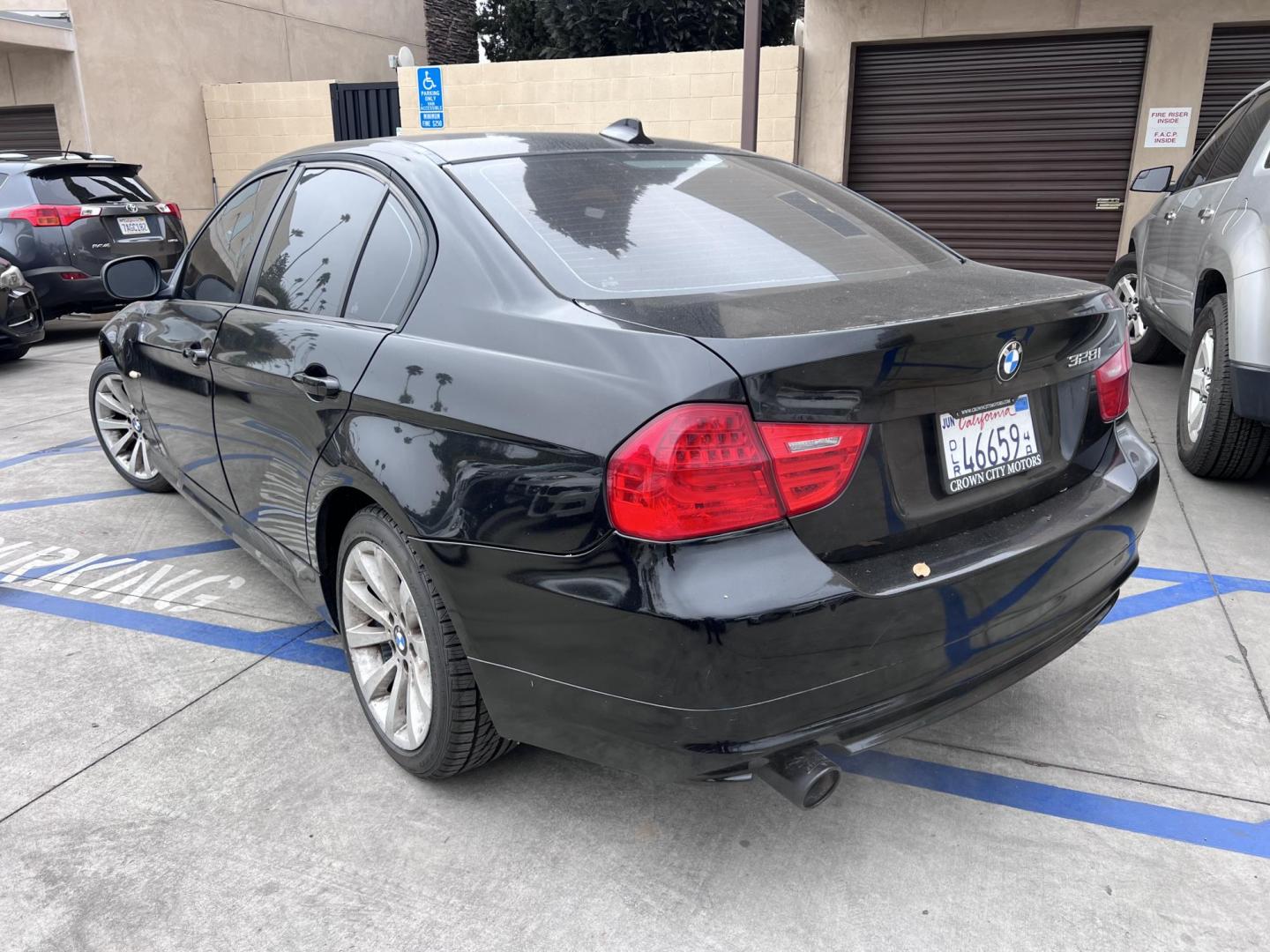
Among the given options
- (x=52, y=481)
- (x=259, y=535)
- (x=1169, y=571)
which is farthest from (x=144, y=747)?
(x=1169, y=571)

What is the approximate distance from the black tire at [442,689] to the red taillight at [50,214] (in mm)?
8424

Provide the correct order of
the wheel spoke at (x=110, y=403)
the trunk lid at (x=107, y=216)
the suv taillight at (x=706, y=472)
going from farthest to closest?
the trunk lid at (x=107, y=216), the wheel spoke at (x=110, y=403), the suv taillight at (x=706, y=472)

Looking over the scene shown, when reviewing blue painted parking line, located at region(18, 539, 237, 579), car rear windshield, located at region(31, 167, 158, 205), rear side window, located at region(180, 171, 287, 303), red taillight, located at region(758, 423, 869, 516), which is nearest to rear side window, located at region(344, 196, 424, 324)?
rear side window, located at region(180, 171, 287, 303)

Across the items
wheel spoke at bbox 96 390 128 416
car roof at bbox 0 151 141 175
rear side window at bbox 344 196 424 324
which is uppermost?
car roof at bbox 0 151 141 175

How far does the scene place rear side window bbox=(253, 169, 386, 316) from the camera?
2.78 m

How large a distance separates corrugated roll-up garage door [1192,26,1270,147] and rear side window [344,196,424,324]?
965 centimetres

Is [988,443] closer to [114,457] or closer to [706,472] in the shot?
[706,472]

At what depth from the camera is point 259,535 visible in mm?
3268

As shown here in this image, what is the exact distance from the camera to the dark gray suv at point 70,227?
906 centimetres

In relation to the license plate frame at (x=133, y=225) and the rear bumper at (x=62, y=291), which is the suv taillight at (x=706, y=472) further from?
the license plate frame at (x=133, y=225)

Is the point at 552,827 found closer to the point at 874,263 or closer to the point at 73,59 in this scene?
the point at 874,263

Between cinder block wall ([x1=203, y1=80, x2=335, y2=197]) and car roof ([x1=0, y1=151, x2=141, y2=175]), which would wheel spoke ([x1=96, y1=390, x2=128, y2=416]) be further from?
cinder block wall ([x1=203, y1=80, x2=335, y2=197])

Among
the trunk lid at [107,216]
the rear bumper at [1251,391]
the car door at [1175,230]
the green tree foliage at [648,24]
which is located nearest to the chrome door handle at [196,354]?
the rear bumper at [1251,391]

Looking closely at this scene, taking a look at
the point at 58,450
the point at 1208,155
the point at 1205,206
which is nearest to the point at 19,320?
the point at 58,450
